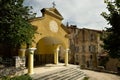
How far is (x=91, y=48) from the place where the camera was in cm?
4778

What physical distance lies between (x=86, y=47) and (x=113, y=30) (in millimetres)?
34900

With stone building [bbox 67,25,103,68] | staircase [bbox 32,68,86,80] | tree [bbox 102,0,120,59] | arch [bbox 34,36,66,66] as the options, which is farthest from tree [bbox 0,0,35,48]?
stone building [bbox 67,25,103,68]

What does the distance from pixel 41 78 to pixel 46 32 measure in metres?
5.84

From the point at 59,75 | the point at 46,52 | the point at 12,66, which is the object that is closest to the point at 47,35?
the point at 59,75

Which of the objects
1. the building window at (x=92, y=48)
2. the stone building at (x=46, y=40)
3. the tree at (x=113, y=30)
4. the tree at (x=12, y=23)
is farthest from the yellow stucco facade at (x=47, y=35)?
the building window at (x=92, y=48)

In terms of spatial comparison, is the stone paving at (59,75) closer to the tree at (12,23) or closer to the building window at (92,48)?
the tree at (12,23)

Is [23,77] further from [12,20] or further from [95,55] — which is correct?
[95,55]

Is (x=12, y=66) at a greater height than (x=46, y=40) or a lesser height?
lesser

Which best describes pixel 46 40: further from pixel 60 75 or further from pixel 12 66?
pixel 12 66

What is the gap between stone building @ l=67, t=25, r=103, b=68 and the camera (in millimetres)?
46969

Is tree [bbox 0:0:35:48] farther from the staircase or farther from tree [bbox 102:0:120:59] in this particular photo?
tree [bbox 102:0:120:59]

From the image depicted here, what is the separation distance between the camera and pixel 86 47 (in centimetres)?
4869

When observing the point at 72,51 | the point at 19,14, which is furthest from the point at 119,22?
the point at 72,51

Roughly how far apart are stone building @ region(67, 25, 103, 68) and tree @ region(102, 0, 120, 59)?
31.1 meters
